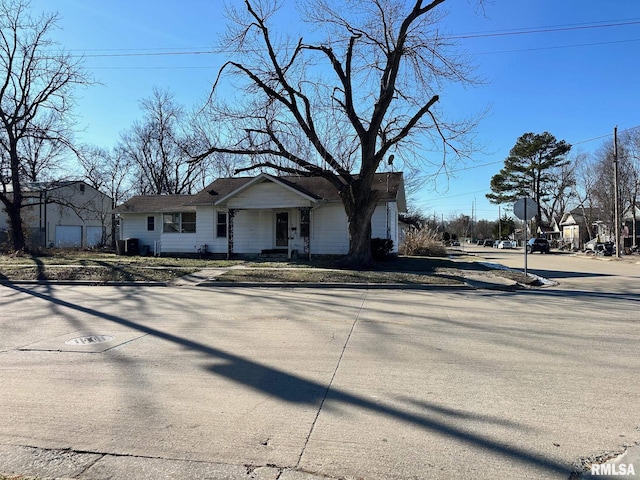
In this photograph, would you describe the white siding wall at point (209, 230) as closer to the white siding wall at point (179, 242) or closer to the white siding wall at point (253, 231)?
the white siding wall at point (179, 242)

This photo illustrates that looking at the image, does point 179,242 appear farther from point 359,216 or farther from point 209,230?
point 359,216

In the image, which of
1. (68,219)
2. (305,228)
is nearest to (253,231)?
(305,228)

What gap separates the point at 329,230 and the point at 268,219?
11.9 ft

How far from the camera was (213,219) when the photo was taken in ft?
85.6

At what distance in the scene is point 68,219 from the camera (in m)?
42.8

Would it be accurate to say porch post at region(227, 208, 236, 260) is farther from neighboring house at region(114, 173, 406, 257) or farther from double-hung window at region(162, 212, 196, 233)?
double-hung window at region(162, 212, 196, 233)

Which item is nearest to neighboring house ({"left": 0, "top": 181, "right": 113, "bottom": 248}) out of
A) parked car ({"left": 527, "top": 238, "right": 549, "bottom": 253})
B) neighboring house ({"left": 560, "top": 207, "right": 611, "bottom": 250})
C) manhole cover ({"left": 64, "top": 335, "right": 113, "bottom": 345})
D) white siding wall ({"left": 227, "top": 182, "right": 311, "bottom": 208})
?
white siding wall ({"left": 227, "top": 182, "right": 311, "bottom": 208})

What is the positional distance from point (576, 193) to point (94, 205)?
61.1 m

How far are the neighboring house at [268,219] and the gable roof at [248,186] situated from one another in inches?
2.0

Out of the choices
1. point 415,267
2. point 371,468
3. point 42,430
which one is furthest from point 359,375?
point 415,267

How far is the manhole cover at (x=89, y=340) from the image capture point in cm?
697

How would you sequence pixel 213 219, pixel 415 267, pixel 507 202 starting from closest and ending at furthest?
pixel 415 267 < pixel 213 219 < pixel 507 202

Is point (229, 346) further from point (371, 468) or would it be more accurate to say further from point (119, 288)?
point (119, 288)

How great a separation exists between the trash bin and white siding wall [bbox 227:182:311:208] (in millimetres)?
9279
